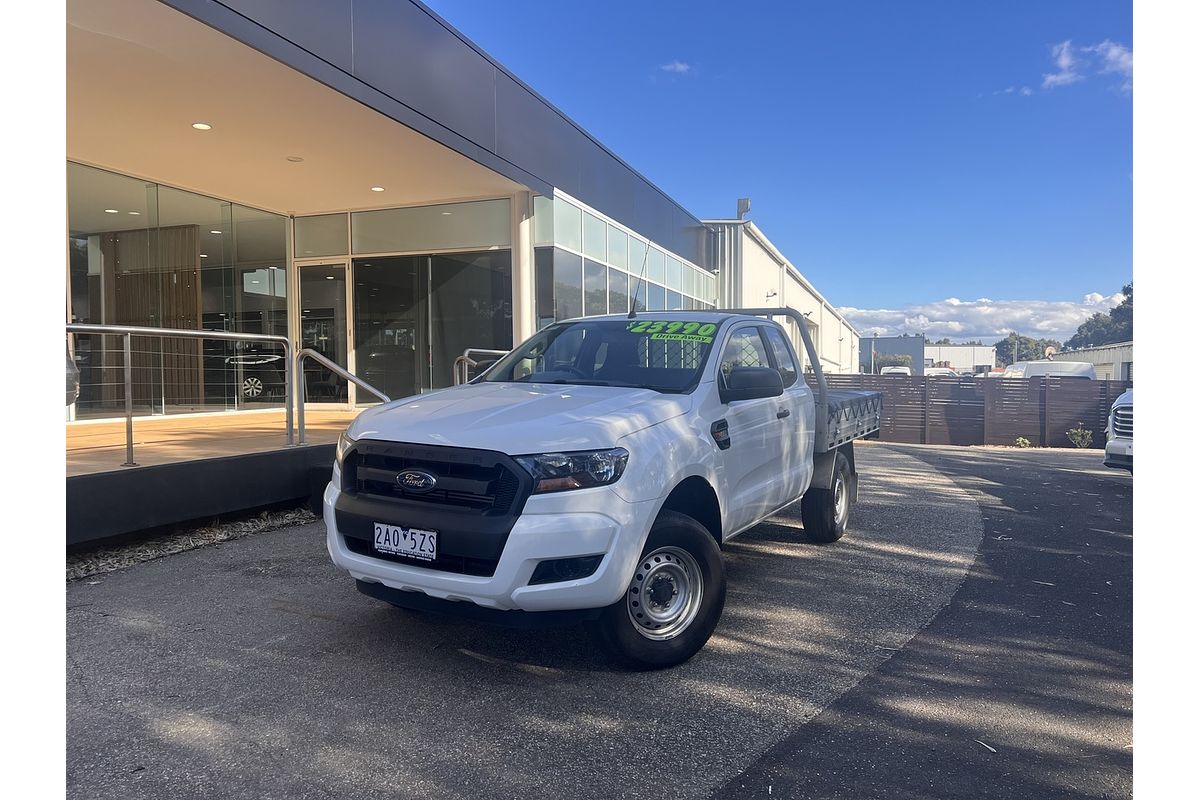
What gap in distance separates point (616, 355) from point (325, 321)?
10.9 meters

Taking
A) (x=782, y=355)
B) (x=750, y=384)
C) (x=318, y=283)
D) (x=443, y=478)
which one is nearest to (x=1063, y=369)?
(x=782, y=355)

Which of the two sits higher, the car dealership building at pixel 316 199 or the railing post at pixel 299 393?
the car dealership building at pixel 316 199

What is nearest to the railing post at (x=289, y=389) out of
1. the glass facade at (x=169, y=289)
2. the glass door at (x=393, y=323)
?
the glass facade at (x=169, y=289)

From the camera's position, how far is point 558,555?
3.32 m

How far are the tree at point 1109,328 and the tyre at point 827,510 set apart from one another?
74677 millimetres

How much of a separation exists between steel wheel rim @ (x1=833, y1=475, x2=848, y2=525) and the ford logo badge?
4.13 m

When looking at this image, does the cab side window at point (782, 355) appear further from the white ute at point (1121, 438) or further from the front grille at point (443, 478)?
the white ute at point (1121, 438)

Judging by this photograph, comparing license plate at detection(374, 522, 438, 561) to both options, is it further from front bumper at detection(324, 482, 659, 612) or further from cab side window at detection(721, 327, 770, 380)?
cab side window at detection(721, 327, 770, 380)

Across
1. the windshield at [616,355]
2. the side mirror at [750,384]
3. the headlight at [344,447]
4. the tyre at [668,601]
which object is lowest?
the tyre at [668,601]

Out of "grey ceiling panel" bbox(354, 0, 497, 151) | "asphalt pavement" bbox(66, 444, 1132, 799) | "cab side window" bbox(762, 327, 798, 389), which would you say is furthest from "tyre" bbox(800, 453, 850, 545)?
"grey ceiling panel" bbox(354, 0, 497, 151)

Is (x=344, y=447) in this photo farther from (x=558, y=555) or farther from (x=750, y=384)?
(x=750, y=384)

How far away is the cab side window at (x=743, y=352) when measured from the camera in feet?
15.8

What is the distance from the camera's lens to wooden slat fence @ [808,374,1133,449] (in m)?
19.3

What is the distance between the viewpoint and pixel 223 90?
7.86 metres
